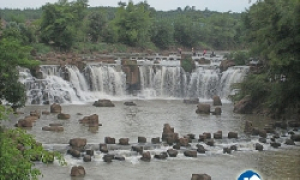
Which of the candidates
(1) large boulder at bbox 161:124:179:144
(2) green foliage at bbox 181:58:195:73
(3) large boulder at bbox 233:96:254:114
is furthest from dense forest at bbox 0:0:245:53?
(1) large boulder at bbox 161:124:179:144

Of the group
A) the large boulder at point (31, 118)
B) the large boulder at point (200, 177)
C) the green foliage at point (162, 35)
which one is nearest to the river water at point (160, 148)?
the large boulder at point (31, 118)

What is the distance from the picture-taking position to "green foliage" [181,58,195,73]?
174 ft

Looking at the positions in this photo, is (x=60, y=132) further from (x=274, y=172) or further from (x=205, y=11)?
(x=205, y=11)

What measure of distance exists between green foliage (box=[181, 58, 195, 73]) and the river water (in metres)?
10.9

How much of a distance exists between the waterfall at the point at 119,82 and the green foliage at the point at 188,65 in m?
0.48

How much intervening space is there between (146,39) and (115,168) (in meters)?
58.4

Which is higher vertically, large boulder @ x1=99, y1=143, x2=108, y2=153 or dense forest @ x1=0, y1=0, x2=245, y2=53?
dense forest @ x1=0, y1=0, x2=245, y2=53

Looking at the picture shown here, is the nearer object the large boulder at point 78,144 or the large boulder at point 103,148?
the large boulder at point 103,148

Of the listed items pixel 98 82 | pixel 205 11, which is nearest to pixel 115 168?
pixel 98 82

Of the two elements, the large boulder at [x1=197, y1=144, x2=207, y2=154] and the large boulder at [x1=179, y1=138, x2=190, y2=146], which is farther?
the large boulder at [x1=179, y1=138, x2=190, y2=146]

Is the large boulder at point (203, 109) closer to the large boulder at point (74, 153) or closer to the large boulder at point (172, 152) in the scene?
the large boulder at point (172, 152)

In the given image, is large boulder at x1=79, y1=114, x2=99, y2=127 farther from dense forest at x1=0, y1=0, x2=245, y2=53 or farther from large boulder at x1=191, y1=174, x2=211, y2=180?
dense forest at x1=0, y1=0, x2=245, y2=53

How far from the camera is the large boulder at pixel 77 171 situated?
882 inches

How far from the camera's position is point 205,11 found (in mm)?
168750
